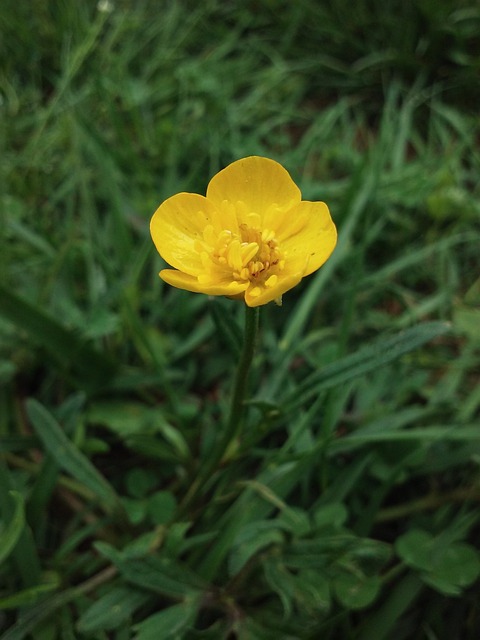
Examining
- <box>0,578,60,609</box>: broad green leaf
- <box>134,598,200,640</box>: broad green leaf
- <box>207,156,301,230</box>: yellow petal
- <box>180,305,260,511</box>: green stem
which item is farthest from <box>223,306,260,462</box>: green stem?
<box>0,578,60,609</box>: broad green leaf

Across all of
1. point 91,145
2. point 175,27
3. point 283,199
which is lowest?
point 283,199

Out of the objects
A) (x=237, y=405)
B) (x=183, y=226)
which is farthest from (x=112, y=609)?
(x=183, y=226)

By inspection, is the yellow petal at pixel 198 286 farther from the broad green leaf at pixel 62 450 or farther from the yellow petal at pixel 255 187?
the broad green leaf at pixel 62 450

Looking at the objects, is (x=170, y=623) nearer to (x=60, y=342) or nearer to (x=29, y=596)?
(x=29, y=596)

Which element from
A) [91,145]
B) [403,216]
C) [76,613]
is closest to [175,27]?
[91,145]

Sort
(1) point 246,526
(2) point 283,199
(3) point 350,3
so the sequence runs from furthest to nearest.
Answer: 1. (3) point 350,3
2. (1) point 246,526
3. (2) point 283,199

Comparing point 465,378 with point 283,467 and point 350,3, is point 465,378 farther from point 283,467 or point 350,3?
point 350,3

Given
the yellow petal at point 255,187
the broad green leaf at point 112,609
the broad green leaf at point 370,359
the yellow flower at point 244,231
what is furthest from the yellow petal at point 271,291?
the broad green leaf at point 112,609
